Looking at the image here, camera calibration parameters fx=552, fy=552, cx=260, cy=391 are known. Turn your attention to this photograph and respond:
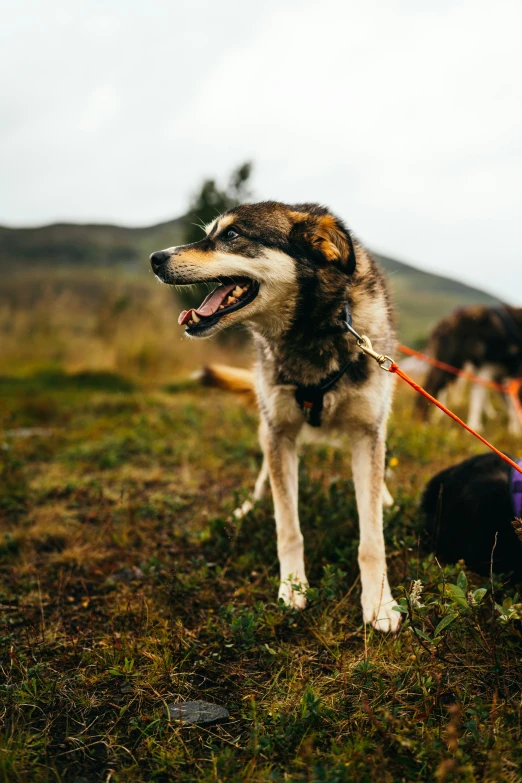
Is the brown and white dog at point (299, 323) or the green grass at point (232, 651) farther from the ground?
the brown and white dog at point (299, 323)

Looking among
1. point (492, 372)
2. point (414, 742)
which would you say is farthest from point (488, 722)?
point (492, 372)

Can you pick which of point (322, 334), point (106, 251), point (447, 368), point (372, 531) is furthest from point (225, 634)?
point (106, 251)

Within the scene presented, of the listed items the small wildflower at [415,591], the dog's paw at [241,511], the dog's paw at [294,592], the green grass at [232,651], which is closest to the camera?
the green grass at [232,651]

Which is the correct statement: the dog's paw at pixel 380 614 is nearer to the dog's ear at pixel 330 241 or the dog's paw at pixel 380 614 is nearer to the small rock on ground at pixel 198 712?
the small rock on ground at pixel 198 712

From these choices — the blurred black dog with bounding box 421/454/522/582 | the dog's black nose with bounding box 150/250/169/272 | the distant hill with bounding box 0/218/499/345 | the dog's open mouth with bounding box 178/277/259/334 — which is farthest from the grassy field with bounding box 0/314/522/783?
the distant hill with bounding box 0/218/499/345

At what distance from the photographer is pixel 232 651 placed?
2307 mm

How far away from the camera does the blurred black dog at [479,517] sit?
2.59 m

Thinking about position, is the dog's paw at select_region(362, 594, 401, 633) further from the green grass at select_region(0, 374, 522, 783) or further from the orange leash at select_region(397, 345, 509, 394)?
the orange leash at select_region(397, 345, 509, 394)

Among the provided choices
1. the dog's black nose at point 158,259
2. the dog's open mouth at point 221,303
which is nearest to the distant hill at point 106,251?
the dog's open mouth at point 221,303

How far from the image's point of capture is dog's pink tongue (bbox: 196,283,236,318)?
2.72 metres

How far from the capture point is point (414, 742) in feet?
5.24

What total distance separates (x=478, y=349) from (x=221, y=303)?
5.32 metres

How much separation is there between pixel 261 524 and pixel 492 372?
16.5 ft

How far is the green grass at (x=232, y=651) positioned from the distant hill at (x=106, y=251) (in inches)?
1665
